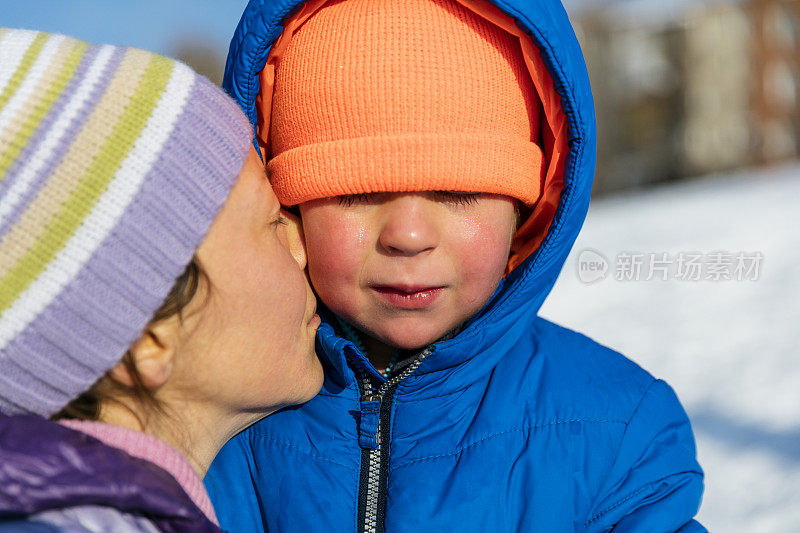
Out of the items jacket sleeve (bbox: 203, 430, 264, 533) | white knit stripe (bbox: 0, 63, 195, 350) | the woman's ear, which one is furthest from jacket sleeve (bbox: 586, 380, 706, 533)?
white knit stripe (bbox: 0, 63, 195, 350)

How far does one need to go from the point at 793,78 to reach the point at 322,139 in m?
11.5

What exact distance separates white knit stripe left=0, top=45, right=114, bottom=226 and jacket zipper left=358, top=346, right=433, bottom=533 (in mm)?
693

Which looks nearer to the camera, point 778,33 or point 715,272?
point 715,272

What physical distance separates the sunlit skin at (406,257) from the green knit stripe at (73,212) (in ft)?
1.41

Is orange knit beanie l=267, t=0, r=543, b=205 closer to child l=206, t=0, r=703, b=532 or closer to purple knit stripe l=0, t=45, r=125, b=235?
child l=206, t=0, r=703, b=532

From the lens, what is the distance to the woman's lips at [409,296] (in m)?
1.33

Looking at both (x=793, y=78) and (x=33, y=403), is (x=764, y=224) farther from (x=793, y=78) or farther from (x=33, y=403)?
(x=793, y=78)

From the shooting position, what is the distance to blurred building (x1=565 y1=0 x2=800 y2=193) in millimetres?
11031

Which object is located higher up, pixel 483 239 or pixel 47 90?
pixel 47 90

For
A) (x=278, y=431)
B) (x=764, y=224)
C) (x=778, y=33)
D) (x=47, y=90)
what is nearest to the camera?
(x=47, y=90)

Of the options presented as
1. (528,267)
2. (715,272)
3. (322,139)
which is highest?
(322,139)

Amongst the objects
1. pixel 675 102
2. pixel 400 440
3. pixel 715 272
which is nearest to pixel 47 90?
pixel 400 440

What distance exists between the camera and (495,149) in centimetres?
132

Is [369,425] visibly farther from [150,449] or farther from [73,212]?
[73,212]
